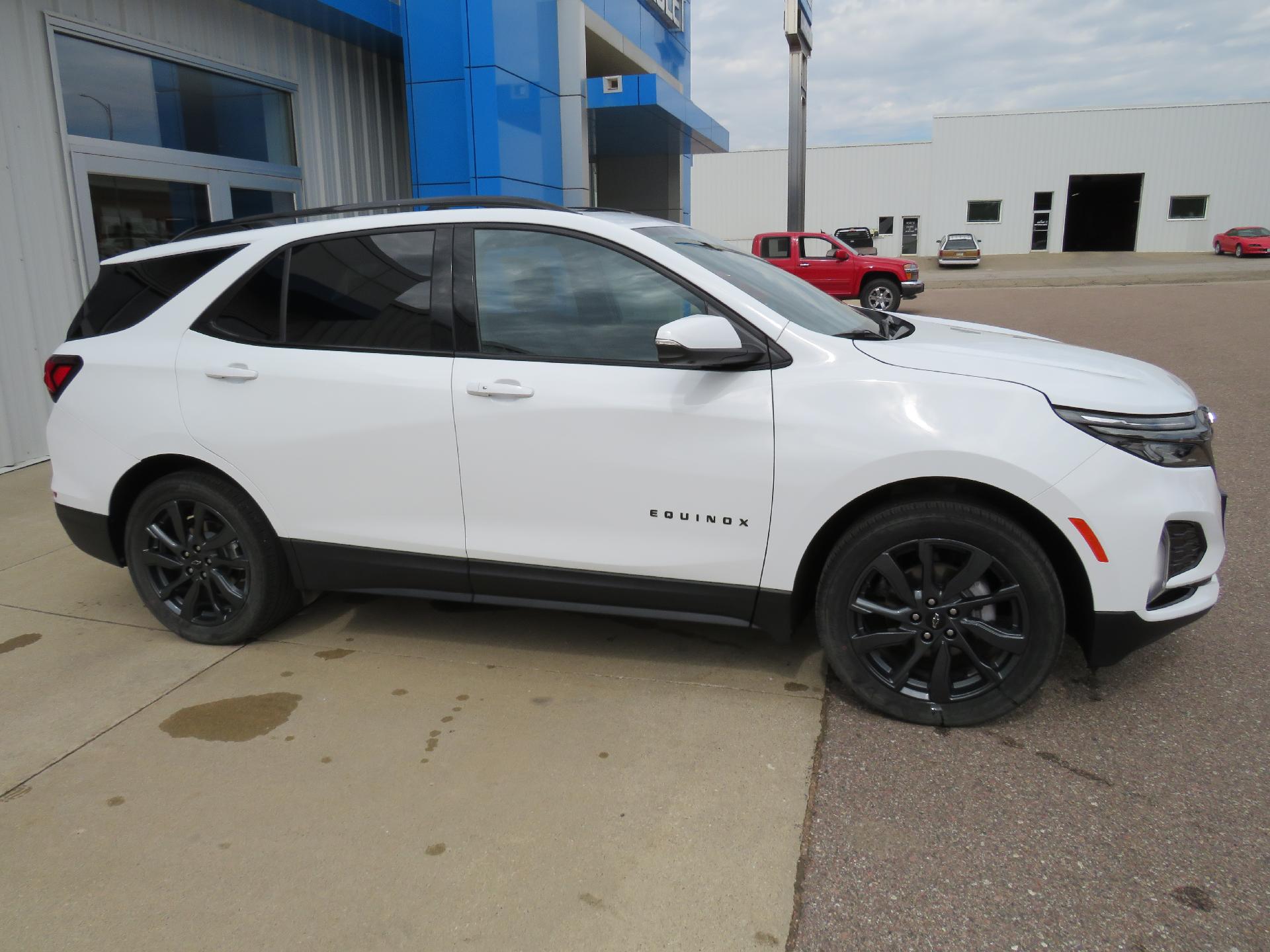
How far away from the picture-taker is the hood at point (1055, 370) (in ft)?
9.75

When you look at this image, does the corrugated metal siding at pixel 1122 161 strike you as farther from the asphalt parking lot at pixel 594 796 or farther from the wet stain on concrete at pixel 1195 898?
the wet stain on concrete at pixel 1195 898

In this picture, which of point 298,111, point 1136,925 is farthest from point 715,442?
point 298,111

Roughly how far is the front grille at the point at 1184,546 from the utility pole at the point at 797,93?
1526cm

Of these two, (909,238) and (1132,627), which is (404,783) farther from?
(909,238)

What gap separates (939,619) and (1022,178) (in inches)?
1881

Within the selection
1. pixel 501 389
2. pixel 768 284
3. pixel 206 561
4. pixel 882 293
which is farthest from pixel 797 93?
pixel 206 561

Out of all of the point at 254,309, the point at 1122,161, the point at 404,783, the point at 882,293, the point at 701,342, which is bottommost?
the point at 404,783

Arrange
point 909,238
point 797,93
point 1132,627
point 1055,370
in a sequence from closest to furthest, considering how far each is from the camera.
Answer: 1. point 1132,627
2. point 1055,370
3. point 797,93
4. point 909,238

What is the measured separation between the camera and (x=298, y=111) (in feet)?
31.4

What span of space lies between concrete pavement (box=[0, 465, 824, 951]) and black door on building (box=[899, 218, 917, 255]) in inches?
1843

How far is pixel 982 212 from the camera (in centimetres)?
4584

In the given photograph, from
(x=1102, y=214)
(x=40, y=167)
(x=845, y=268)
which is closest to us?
(x=40, y=167)

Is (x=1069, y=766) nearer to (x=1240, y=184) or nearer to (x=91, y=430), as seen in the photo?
(x=91, y=430)

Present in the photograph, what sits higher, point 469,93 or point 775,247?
point 469,93
